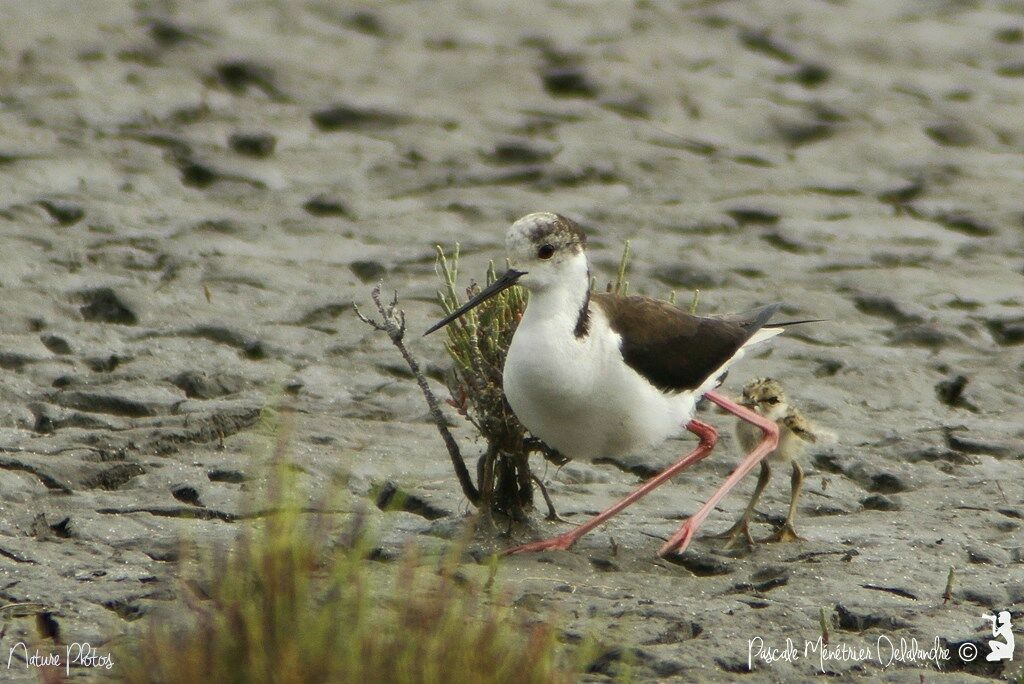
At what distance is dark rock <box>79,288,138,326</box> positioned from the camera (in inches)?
310

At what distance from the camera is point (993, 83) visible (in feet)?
41.0

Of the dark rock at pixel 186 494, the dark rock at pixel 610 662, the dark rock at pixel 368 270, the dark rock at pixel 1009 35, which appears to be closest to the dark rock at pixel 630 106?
the dark rock at pixel 368 270

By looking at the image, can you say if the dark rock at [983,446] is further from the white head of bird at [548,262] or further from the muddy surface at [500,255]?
the white head of bird at [548,262]

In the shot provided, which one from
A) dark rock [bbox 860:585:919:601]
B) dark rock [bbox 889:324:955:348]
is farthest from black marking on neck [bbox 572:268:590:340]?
dark rock [bbox 889:324:955:348]

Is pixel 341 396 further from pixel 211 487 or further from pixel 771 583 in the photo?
pixel 771 583

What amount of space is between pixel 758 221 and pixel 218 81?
4.22m

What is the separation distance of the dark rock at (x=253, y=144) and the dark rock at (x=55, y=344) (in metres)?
3.27

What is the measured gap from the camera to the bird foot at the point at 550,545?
5605 millimetres

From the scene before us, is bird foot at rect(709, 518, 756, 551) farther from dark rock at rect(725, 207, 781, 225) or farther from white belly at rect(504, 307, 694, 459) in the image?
dark rock at rect(725, 207, 781, 225)

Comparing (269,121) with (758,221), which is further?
(269,121)

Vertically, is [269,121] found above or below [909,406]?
above

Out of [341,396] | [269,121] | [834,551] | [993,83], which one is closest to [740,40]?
[993,83]

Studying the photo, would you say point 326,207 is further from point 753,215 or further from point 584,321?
point 584,321

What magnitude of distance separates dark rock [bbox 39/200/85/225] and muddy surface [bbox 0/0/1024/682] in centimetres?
3
